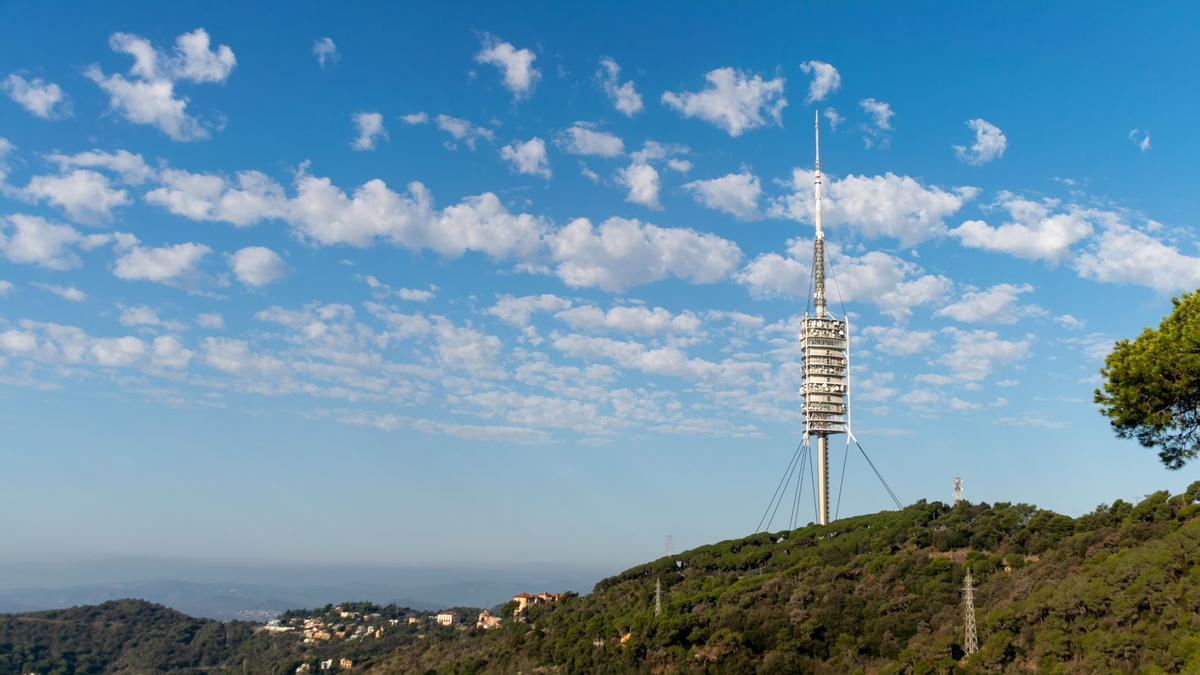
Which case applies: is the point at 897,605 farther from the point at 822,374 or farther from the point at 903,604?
the point at 822,374

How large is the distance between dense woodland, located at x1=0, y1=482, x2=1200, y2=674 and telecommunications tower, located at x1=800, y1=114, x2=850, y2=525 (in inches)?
278

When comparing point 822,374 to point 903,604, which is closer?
point 903,604

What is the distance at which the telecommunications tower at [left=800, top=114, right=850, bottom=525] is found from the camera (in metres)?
78.1

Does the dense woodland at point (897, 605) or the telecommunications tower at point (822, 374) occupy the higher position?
the telecommunications tower at point (822, 374)

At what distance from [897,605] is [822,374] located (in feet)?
97.3

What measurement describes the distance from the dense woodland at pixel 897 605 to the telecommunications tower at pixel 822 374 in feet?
→ 23.2

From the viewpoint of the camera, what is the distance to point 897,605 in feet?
170

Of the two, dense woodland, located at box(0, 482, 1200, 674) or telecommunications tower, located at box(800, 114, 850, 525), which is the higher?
telecommunications tower, located at box(800, 114, 850, 525)

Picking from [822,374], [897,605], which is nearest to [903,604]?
[897,605]

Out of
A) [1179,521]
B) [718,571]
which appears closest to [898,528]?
[718,571]

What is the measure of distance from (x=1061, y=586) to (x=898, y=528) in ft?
108

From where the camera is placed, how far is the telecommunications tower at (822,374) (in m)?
78.1

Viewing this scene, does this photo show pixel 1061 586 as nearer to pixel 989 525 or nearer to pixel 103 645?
pixel 989 525

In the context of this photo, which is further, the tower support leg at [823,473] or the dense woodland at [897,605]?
the tower support leg at [823,473]
